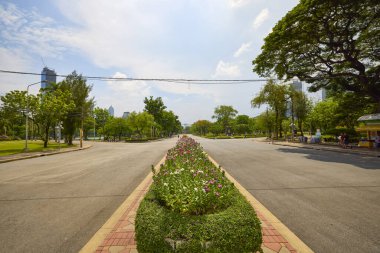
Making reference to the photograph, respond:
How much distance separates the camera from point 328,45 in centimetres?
2275

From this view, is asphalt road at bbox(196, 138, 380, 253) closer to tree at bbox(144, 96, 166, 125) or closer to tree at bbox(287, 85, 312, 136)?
tree at bbox(287, 85, 312, 136)

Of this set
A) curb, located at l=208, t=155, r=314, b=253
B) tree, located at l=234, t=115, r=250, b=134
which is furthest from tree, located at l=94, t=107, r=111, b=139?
curb, located at l=208, t=155, r=314, b=253

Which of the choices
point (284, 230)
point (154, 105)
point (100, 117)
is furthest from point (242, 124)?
point (284, 230)

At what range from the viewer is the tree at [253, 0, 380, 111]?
20250 millimetres

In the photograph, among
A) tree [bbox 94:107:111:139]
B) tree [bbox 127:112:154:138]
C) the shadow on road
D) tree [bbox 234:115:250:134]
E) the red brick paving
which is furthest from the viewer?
tree [bbox 234:115:250:134]

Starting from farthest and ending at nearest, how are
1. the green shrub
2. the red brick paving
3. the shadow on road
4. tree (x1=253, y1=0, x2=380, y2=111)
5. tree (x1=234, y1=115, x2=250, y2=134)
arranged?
tree (x1=234, y1=115, x2=250, y2=134), tree (x1=253, y1=0, x2=380, y2=111), the shadow on road, the red brick paving, the green shrub

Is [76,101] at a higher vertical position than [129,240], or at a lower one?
higher

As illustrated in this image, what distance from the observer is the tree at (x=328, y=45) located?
66.4ft

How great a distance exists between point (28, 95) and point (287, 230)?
112ft

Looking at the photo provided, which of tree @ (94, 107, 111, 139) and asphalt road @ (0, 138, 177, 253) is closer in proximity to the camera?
asphalt road @ (0, 138, 177, 253)

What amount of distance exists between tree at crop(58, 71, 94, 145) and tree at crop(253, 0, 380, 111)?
31.5m

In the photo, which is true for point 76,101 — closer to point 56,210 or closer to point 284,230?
point 56,210

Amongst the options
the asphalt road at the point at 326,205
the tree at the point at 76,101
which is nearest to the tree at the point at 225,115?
the tree at the point at 76,101

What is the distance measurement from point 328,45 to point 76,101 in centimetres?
3975
